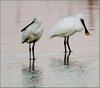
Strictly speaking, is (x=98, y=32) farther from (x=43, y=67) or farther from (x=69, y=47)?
(x=43, y=67)

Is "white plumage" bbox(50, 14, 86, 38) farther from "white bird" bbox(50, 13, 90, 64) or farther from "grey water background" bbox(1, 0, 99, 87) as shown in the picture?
"grey water background" bbox(1, 0, 99, 87)

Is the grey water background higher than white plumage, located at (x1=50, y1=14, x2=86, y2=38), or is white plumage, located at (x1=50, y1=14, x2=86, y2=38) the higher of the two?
white plumage, located at (x1=50, y1=14, x2=86, y2=38)

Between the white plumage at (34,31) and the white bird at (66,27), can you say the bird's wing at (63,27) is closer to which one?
the white bird at (66,27)

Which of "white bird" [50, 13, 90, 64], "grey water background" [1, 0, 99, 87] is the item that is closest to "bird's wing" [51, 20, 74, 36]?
"white bird" [50, 13, 90, 64]

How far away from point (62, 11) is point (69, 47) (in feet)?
29.9

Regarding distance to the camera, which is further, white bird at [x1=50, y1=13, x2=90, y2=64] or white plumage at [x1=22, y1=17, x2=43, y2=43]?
white bird at [x1=50, y1=13, x2=90, y2=64]

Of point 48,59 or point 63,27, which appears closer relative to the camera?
point 48,59

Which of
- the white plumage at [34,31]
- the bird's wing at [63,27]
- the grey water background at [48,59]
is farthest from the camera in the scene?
the bird's wing at [63,27]

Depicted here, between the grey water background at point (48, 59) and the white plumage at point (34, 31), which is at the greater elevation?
the white plumage at point (34, 31)

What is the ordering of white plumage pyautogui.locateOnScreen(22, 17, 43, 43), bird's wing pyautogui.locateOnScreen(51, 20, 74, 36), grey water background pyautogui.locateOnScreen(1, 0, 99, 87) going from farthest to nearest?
1. bird's wing pyautogui.locateOnScreen(51, 20, 74, 36)
2. white plumage pyautogui.locateOnScreen(22, 17, 43, 43)
3. grey water background pyautogui.locateOnScreen(1, 0, 99, 87)

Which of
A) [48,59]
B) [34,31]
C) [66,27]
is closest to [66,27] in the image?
[66,27]

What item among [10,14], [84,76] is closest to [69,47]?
[84,76]

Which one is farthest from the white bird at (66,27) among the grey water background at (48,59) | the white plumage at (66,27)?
the grey water background at (48,59)

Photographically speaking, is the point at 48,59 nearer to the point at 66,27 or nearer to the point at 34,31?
the point at 34,31
